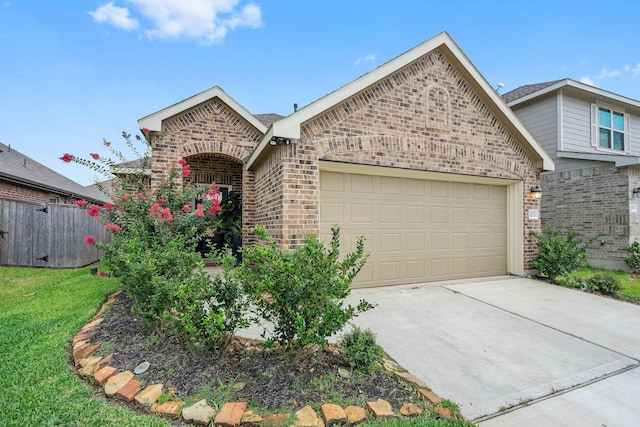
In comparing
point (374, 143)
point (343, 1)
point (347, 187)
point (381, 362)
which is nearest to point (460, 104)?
point (374, 143)

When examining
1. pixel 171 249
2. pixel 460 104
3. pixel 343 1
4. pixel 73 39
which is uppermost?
pixel 343 1

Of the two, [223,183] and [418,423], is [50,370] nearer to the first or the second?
[418,423]

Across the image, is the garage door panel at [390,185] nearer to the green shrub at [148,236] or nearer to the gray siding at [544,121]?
the green shrub at [148,236]

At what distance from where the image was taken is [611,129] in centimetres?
1187

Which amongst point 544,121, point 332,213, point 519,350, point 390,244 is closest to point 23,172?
point 332,213

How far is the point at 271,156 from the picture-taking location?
19.7ft

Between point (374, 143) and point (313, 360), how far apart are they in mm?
4205

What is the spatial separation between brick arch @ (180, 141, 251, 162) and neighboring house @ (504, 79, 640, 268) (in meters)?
10.8

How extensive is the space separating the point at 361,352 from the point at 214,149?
22.3ft

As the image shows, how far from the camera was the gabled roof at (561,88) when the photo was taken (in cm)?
1055

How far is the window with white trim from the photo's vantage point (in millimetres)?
11695

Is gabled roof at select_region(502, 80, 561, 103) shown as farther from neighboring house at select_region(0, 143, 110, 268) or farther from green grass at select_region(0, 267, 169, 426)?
neighboring house at select_region(0, 143, 110, 268)

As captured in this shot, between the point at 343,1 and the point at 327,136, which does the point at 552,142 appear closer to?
the point at 343,1

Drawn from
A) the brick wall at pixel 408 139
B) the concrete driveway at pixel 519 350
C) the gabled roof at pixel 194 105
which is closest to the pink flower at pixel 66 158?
the gabled roof at pixel 194 105
